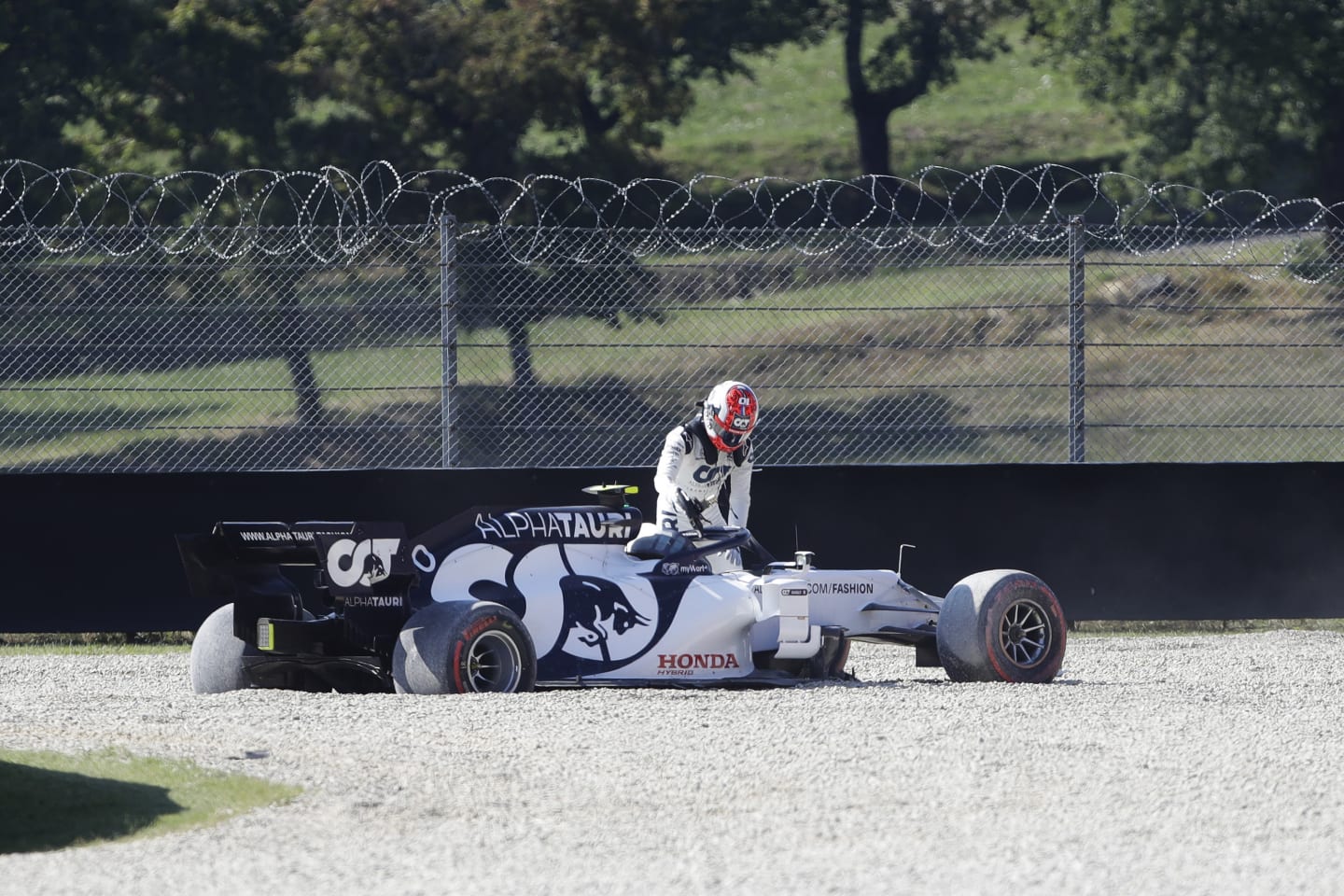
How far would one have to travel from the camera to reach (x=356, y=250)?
11.9 m

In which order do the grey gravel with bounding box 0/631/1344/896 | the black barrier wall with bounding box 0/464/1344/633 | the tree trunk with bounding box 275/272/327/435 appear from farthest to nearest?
the tree trunk with bounding box 275/272/327/435 < the black barrier wall with bounding box 0/464/1344/633 < the grey gravel with bounding box 0/631/1344/896

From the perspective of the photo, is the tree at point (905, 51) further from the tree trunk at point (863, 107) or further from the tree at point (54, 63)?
the tree at point (54, 63)

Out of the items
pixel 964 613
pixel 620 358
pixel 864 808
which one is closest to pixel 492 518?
pixel 964 613

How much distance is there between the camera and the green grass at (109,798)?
6.27 m

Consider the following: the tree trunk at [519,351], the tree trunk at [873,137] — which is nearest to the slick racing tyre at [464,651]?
the tree trunk at [519,351]

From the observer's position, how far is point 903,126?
48.5 m

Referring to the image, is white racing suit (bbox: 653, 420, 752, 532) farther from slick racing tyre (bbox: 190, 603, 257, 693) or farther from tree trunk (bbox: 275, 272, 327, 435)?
tree trunk (bbox: 275, 272, 327, 435)

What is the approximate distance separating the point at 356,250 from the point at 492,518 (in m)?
3.04

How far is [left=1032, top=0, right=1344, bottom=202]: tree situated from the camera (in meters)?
32.1

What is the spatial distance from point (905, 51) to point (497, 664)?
31926 mm

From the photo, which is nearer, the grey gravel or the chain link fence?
the grey gravel

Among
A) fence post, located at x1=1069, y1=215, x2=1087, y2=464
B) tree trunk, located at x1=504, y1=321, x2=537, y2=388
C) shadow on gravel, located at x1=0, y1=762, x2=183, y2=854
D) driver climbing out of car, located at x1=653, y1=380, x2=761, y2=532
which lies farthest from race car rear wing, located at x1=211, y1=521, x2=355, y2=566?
fence post, located at x1=1069, y1=215, x2=1087, y2=464

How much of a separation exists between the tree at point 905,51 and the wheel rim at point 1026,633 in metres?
28.7

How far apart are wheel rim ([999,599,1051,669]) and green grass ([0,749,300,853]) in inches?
170
